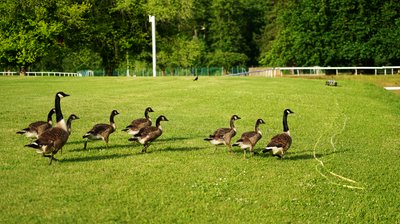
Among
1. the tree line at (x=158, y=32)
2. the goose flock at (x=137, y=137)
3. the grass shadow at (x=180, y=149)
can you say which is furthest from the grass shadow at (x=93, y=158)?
the tree line at (x=158, y=32)

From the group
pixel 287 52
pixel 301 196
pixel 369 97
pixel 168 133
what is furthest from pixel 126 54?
pixel 301 196

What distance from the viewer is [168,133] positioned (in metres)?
19.6

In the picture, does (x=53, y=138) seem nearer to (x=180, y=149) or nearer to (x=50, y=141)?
(x=50, y=141)

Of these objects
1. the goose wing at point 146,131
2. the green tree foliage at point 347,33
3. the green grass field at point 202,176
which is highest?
the green tree foliage at point 347,33

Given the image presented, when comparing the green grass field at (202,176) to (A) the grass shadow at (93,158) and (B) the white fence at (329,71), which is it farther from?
(B) the white fence at (329,71)

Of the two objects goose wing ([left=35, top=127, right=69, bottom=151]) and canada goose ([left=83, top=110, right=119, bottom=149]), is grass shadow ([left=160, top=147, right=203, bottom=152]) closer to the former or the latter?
canada goose ([left=83, top=110, right=119, bottom=149])

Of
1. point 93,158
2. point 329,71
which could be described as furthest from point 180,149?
point 329,71

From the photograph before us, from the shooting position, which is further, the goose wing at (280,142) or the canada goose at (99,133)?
the canada goose at (99,133)

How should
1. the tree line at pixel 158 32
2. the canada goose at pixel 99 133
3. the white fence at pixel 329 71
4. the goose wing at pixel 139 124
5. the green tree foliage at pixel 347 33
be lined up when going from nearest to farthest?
1. the canada goose at pixel 99 133
2. the goose wing at pixel 139 124
3. the tree line at pixel 158 32
4. the white fence at pixel 329 71
5. the green tree foliage at pixel 347 33

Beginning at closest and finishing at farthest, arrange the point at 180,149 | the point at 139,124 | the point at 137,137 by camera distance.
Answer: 1. the point at 137,137
2. the point at 180,149
3. the point at 139,124

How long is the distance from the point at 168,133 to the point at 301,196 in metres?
8.98

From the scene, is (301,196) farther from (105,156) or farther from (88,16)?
(88,16)

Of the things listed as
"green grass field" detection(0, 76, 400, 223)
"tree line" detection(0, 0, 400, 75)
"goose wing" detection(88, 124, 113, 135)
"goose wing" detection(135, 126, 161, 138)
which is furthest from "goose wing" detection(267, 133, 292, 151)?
"tree line" detection(0, 0, 400, 75)

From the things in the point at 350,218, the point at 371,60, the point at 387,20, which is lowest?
the point at 350,218
